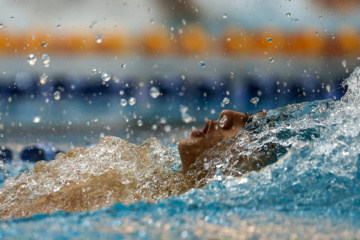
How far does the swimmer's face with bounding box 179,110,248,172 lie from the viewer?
4.38ft

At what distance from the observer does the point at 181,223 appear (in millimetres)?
789

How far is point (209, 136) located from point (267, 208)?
46 centimetres

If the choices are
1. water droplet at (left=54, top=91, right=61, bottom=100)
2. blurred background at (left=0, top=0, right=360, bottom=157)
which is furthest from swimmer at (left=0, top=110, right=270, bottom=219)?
water droplet at (left=54, top=91, right=61, bottom=100)

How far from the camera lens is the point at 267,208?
927 millimetres

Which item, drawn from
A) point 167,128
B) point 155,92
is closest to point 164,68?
point 155,92

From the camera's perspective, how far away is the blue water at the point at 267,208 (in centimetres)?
73

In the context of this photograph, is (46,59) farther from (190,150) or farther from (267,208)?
(267,208)

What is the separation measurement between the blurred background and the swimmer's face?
2076 millimetres

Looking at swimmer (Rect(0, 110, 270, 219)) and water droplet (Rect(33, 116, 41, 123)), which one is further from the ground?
water droplet (Rect(33, 116, 41, 123))

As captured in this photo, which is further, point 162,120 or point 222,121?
point 162,120

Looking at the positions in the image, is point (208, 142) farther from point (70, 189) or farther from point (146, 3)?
point (146, 3)

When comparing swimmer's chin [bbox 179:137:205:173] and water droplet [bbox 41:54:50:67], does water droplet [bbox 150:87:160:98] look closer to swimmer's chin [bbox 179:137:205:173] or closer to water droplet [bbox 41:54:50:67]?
water droplet [bbox 41:54:50:67]

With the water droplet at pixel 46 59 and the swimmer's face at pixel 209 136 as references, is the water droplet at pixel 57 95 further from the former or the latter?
the swimmer's face at pixel 209 136

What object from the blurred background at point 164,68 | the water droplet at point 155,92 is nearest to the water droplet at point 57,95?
the blurred background at point 164,68
